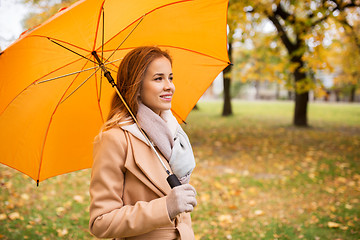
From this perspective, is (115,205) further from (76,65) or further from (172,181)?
(76,65)

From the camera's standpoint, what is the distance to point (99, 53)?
86.0 inches

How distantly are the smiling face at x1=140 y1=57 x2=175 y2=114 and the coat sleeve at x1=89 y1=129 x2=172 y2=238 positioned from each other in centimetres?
33

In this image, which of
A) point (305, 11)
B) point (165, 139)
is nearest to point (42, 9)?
point (305, 11)

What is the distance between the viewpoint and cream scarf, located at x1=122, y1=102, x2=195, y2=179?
179cm

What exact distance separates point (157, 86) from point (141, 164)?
1.62 ft

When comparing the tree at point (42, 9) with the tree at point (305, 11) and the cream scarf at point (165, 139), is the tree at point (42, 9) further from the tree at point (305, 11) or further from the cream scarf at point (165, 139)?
the cream scarf at point (165, 139)

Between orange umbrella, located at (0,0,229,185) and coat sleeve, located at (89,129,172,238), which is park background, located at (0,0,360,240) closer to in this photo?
orange umbrella, located at (0,0,229,185)

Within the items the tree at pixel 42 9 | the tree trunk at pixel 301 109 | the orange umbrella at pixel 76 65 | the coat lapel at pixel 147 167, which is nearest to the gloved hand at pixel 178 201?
the coat lapel at pixel 147 167

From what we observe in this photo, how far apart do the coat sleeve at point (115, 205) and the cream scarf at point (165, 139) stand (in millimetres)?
167

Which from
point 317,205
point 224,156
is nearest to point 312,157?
point 224,156

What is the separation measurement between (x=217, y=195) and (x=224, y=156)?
2.79m

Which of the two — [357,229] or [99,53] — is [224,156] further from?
[99,53]

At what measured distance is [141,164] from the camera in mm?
1668

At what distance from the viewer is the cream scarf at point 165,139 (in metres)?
1.79
